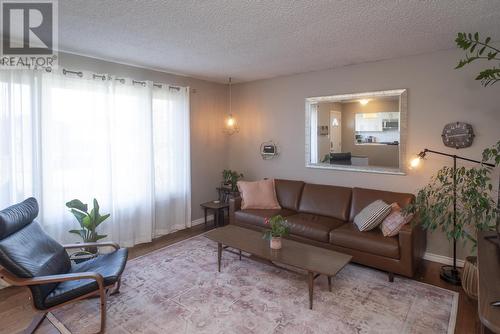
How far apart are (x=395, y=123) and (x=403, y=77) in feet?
1.88

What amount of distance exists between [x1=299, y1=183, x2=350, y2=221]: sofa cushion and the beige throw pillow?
0.45 m

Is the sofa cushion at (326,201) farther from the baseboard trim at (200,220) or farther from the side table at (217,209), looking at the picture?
the baseboard trim at (200,220)

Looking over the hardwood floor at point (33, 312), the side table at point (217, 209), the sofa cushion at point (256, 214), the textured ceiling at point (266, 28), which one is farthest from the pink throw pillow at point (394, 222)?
the side table at point (217, 209)

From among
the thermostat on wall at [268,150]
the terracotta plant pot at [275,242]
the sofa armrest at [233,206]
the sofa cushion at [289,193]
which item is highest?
the thermostat on wall at [268,150]

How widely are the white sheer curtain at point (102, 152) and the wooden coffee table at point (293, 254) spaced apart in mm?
1438

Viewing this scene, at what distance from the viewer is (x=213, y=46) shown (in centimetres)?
311

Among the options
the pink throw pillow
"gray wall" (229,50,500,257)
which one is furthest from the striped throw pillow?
"gray wall" (229,50,500,257)

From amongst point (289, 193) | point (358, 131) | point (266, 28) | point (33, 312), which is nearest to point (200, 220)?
point (289, 193)

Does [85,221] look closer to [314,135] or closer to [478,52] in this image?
[314,135]

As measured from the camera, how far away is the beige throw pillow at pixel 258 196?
168 inches

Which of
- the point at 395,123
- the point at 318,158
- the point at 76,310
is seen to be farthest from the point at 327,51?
the point at 76,310

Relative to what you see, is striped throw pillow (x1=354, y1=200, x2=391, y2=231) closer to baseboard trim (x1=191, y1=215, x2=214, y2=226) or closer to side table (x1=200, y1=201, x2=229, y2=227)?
side table (x1=200, y1=201, x2=229, y2=227)

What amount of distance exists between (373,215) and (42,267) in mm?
3221

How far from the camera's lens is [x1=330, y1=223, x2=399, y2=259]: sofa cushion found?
291 cm
